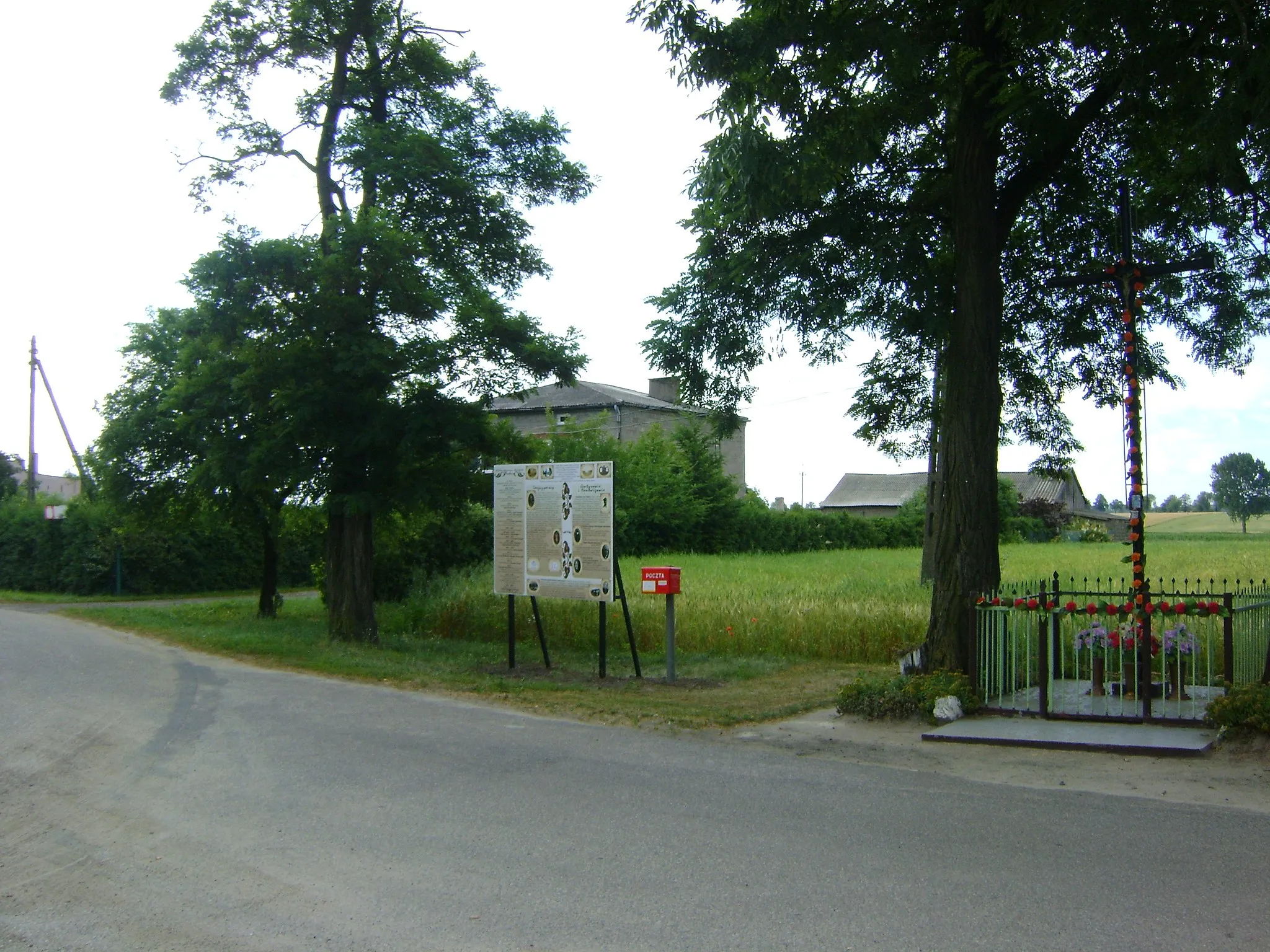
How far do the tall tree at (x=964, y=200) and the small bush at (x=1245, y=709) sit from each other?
8.80 feet

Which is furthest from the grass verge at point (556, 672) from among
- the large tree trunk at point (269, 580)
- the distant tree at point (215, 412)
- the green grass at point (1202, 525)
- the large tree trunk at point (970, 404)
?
the green grass at point (1202, 525)

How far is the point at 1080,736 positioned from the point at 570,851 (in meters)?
5.13

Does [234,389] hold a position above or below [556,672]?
above

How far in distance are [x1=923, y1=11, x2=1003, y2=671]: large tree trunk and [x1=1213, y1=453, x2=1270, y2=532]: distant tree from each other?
89741 mm

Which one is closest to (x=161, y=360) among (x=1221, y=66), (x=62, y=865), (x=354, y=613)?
(x=354, y=613)

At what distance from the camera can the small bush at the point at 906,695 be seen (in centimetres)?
1029

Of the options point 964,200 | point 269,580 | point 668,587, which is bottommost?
point 269,580

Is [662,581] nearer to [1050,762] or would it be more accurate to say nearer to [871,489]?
[1050,762]

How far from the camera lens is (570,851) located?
621 cm

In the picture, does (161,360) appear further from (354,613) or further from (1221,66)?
(1221,66)

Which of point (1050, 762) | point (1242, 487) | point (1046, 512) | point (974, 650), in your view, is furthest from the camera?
point (1242, 487)

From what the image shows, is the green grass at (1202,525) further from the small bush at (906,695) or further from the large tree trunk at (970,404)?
the small bush at (906,695)

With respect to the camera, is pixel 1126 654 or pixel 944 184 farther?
pixel 944 184

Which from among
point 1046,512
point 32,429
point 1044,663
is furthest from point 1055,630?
point 1046,512
